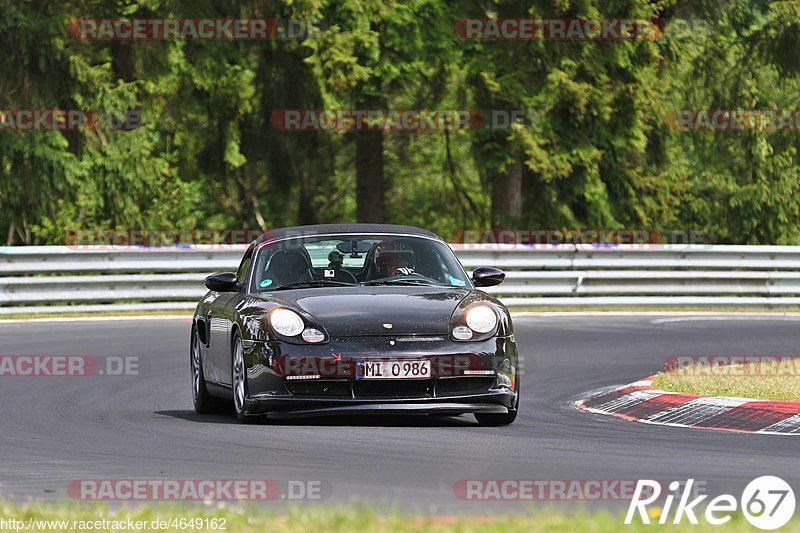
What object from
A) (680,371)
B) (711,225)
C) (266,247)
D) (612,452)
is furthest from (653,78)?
(612,452)

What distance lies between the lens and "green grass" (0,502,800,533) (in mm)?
6098

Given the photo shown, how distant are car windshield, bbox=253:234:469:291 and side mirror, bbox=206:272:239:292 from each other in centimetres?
17

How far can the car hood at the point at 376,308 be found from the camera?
1017 centimetres

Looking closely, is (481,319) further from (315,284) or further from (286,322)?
(315,284)

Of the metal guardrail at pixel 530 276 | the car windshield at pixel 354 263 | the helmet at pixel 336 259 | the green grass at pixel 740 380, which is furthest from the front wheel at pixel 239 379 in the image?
the metal guardrail at pixel 530 276

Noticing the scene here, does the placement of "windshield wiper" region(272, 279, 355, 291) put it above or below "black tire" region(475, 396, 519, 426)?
above

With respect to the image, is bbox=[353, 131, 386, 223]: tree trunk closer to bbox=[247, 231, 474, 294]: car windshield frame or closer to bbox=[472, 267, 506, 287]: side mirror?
bbox=[247, 231, 474, 294]: car windshield frame

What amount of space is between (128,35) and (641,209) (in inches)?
426

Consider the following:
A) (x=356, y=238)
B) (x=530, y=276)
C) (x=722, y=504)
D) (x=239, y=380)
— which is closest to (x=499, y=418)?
(x=239, y=380)

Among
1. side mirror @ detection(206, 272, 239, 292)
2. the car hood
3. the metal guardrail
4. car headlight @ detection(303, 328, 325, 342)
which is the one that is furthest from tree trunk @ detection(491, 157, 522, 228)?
car headlight @ detection(303, 328, 325, 342)

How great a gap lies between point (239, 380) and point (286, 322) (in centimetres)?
66

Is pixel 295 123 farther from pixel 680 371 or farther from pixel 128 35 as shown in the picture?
pixel 680 371

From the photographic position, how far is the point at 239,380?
10680 mm

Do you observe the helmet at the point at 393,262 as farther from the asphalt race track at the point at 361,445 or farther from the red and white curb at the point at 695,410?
the red and white curb at the point at 695,410
